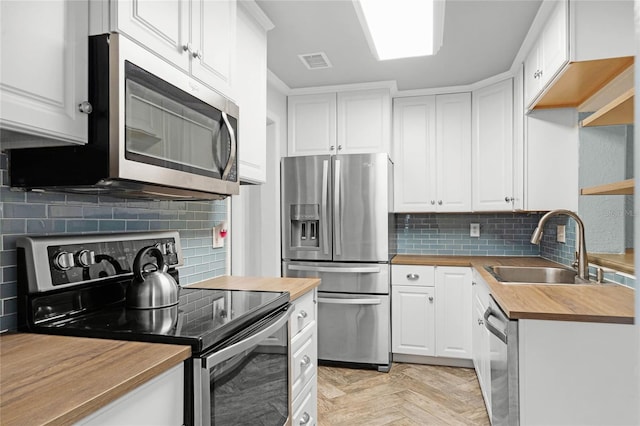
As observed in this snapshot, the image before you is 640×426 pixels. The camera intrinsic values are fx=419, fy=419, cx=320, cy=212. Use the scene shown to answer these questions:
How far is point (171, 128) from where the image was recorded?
138 cm

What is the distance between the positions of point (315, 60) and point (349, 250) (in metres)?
1.47

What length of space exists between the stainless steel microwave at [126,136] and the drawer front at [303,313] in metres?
0.81

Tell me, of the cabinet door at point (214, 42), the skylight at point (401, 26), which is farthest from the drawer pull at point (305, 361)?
the skylight at point (401, 26)

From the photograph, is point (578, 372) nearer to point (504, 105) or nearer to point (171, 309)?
point (171, 309)

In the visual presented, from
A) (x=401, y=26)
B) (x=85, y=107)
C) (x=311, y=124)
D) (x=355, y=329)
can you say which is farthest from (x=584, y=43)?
(x=355, y=329)

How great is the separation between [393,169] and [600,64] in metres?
1.89

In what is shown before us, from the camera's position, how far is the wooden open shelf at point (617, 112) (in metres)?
1.62

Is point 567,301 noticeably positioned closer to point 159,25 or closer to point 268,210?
point 159,25

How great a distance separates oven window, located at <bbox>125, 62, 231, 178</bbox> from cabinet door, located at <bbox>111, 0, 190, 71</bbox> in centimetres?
11

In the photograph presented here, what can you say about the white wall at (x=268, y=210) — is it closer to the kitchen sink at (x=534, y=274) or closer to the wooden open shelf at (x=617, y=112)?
the kitchen sink at (x=534, y=274)

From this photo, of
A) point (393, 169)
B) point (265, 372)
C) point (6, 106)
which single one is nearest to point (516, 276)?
point (393, 169)

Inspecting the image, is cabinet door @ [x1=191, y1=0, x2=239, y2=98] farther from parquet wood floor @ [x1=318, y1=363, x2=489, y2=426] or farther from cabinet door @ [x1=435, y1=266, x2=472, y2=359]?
cabinet door @ [x1=435, y1=266, x2=472, y2=359]

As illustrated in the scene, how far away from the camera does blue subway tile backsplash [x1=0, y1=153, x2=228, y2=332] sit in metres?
1.18

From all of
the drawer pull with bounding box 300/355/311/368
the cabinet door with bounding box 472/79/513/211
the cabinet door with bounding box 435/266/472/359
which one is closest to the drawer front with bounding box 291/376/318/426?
the drawer pull with bounding box 300/355/311/368
